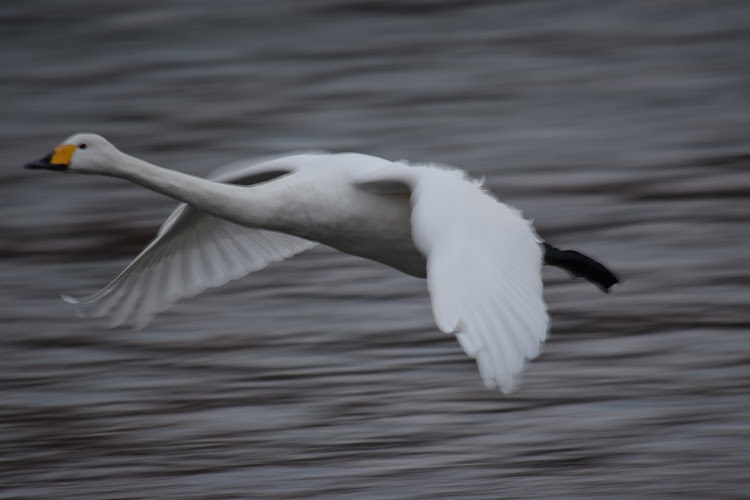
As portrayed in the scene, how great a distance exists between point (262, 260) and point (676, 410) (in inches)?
91.2

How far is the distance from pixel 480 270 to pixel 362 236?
54.5 inches

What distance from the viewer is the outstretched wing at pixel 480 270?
559 cm

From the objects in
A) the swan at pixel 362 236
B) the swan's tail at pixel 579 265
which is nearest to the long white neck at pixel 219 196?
the swan at pixel 362 236

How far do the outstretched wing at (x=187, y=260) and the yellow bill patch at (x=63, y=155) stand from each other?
0.74m

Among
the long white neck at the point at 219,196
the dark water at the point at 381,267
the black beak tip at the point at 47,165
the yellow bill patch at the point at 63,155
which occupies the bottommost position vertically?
the dark water at the point at 381,267

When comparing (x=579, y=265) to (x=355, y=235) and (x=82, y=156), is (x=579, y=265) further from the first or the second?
(x=82, y=156)

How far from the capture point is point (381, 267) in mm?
11023

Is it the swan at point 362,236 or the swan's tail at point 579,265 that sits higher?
the swan at point 362,236

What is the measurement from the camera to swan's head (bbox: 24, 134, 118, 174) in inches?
298

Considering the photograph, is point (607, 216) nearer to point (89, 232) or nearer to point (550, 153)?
point (550, 153)

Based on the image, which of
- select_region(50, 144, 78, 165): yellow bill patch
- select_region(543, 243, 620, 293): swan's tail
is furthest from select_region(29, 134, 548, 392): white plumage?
select_region(543, 243, 620, 293): swan's tail

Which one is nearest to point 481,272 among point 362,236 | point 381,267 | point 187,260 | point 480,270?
point 480,270

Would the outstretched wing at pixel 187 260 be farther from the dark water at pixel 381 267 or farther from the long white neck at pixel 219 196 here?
the dark water at pixel 381 267

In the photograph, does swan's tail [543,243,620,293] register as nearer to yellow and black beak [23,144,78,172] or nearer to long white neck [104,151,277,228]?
long white neck [104,151,277,228]
